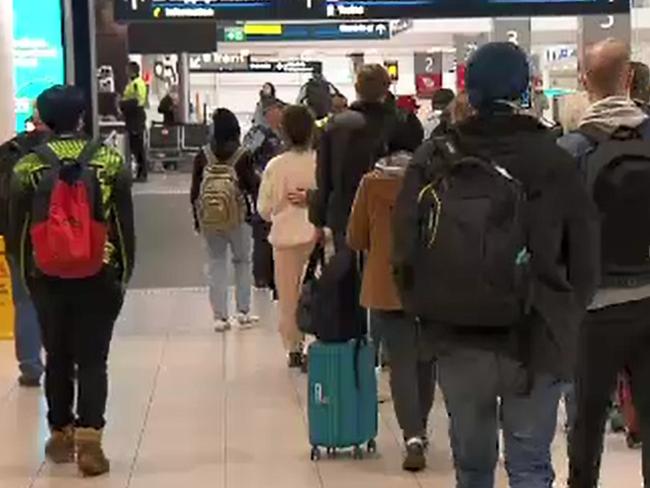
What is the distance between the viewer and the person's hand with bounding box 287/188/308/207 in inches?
303

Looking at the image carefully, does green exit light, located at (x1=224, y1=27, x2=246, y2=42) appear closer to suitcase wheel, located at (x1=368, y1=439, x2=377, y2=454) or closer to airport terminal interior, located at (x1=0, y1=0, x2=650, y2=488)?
airport terminal interior, located at (x1=0, y1=0, x2=650, y2=488)

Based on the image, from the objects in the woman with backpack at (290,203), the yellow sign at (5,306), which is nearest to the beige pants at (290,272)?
the woman with backpack at (290,203)

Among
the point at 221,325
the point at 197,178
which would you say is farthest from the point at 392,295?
the point at 221,325

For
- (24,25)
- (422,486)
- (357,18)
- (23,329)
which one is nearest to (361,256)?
(422,486)

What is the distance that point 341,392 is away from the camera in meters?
6.04

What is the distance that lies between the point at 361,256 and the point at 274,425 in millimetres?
1268

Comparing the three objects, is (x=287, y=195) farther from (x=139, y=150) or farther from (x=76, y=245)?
(x=139, y=150)

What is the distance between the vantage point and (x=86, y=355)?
5.80 m

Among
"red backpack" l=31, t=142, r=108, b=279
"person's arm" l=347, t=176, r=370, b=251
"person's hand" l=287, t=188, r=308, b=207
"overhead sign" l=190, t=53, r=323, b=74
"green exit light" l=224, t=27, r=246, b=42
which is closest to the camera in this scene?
"red backpack" l=31, t=142, r=108, b=279

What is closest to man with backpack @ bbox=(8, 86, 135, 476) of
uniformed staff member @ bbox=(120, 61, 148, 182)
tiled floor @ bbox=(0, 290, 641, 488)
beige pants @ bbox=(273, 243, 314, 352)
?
tiled floor @ bbox=(0, 290, 641, 488)

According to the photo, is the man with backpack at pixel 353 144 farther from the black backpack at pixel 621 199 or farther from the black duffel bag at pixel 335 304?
the black backpack at pixel 621 199

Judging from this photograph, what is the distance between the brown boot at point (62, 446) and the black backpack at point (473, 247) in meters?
2.84

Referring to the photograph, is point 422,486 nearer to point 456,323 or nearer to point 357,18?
point 456,323

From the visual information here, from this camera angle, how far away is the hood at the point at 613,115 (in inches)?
175
